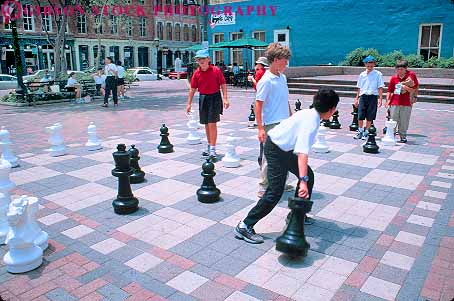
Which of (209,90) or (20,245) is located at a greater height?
(209,90)

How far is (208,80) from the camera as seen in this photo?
21.4 ft

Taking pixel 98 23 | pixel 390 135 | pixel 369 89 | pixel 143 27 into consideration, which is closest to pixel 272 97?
pixel 369 89

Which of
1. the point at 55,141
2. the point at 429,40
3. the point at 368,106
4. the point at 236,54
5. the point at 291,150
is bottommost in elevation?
the point at 55,141

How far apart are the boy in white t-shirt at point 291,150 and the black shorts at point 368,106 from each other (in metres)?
4.88

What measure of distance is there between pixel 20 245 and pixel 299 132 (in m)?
2.62

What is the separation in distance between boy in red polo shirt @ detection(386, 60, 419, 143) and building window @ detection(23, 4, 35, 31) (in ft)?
120

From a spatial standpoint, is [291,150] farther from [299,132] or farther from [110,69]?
[110,69]

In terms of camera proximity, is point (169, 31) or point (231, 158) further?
point (169, 31)

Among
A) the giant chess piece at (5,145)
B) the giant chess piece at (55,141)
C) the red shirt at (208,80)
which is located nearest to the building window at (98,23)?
the giant chess piece at (55,141)

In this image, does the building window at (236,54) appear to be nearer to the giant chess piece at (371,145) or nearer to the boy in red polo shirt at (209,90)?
the giant chess piece at (371,145)

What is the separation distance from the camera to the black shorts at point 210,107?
21.6 feet

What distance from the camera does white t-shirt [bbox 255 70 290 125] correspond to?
4469 mm

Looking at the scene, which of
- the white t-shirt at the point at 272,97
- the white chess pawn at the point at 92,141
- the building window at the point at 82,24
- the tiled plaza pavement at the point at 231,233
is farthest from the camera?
the building window at the point at 82,24

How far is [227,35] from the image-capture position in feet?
89.4
